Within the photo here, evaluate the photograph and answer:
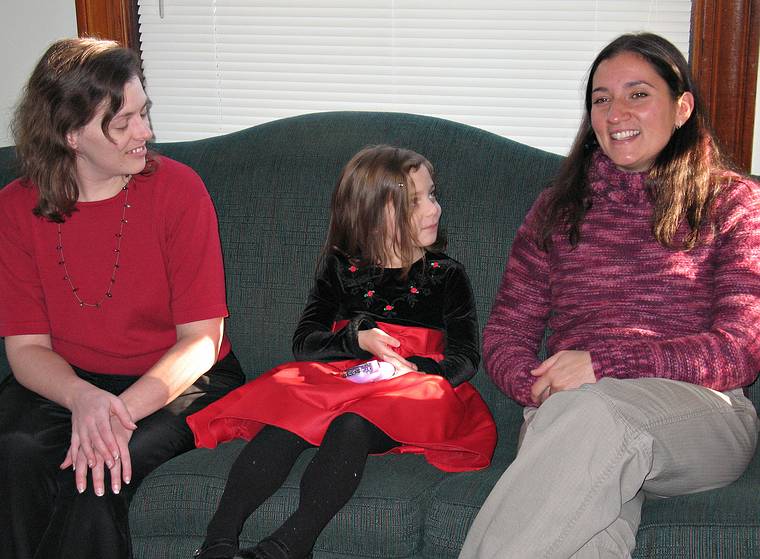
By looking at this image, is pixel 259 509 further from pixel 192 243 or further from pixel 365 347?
pixel 192 243

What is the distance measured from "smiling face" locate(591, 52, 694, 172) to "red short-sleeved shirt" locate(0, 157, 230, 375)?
94cm

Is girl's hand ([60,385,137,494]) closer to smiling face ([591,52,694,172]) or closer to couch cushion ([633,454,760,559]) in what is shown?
couch cushion ([633,454,760,559])

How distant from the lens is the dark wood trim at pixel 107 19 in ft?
9.31

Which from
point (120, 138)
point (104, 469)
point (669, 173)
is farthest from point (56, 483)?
point (669, 173)

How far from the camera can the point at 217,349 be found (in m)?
1.97

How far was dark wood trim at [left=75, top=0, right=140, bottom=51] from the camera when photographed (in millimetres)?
2838

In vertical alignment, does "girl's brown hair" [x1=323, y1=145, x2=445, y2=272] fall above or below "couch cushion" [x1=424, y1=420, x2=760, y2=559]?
above

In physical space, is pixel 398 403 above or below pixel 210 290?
below

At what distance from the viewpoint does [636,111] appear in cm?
189

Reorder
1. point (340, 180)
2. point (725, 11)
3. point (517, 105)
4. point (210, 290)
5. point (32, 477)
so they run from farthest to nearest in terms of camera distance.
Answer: point (517, 105) < point (725, 11) < point (340, 180) < point (210, 290) < point (32, 477)

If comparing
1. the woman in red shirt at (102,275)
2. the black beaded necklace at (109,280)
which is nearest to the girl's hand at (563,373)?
the woman in red shirt at (102,275)

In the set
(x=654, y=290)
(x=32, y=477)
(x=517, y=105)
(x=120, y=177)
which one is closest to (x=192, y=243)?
(x=120, y=177)

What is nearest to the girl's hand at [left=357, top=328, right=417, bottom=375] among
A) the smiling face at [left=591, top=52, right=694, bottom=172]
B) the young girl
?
the young girl

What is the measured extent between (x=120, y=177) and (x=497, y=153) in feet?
3.17
